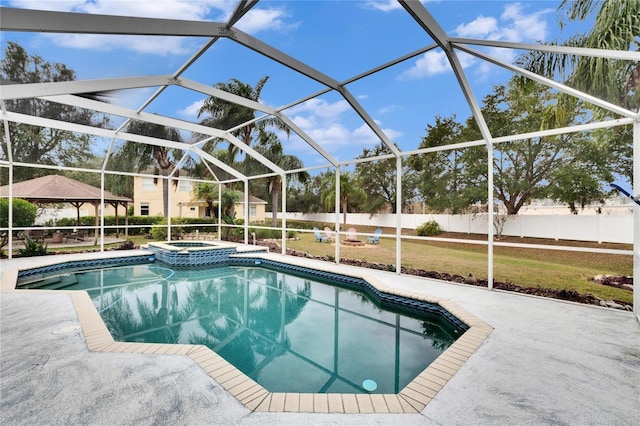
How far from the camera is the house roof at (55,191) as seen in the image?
1282 centimetres

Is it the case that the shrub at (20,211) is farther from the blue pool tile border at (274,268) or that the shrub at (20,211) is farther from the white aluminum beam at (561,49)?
the white aluminum beam at (561,49)

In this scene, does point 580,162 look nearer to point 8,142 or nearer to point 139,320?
point 139,320

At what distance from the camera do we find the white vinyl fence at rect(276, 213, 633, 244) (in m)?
7.61

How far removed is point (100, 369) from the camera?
122 inches

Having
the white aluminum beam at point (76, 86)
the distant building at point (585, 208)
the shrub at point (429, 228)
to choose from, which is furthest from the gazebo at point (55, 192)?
the distant building at point (585, 208)

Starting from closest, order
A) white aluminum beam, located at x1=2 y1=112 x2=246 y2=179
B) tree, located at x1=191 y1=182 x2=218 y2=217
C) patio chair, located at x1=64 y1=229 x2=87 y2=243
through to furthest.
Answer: white aluminum beam, located at x1=2 y1=112 x2=246 y2=179, patio chair, located at x1=64 y1=229 x2=87 y2=243, tree, located at x1=191 y1=182 x2=218 y2=217

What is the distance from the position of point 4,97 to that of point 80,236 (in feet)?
45.0

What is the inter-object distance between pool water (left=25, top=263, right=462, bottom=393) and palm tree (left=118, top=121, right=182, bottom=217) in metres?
4.35

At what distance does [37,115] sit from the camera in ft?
23.5

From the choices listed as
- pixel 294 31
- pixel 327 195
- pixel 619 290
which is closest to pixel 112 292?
pixel 294 31

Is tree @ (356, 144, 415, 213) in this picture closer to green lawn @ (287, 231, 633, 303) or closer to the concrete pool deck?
green lawn @ (287, 231, 633, 303)

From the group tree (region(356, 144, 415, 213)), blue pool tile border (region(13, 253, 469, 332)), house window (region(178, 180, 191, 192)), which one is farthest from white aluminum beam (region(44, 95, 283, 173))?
house window (region(178, 180, 191, 192))

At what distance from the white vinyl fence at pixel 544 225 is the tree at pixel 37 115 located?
1036 cm

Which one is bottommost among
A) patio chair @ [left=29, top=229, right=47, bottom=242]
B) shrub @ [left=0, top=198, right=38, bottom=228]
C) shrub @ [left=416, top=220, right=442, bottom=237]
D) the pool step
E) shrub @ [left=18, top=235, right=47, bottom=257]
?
the pool step
